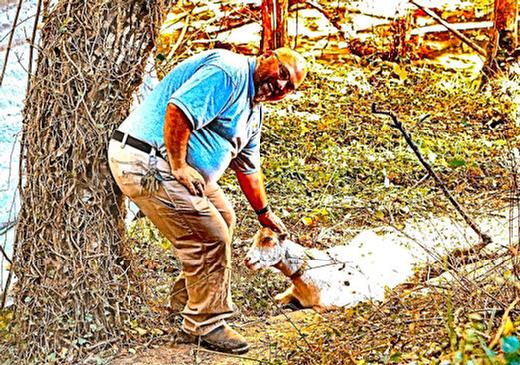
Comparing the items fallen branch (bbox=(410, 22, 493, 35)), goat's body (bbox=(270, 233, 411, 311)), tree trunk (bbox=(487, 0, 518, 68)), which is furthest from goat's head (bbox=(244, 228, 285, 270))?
fallen branch (bbox=(410, 22, 493, 35))

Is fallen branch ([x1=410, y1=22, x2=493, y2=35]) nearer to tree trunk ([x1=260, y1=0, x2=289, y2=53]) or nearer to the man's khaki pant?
tree trunk ([x1=260, y1=0, x2=289, y2=53])

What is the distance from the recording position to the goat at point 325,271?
4141mm

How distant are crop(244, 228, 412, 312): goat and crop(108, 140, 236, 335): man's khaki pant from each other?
1.25 feet

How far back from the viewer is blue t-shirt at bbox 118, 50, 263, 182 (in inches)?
132

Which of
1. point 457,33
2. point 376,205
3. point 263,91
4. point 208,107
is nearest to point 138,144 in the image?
point 208,107

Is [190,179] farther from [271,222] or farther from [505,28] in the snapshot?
[505,28]

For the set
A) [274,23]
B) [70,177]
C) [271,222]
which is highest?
[70,177]

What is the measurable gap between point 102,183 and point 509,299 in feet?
A: 7.22

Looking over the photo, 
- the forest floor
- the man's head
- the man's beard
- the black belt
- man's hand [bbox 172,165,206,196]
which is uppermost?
the man's head

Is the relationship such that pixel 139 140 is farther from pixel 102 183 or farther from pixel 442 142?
pixel 442 142

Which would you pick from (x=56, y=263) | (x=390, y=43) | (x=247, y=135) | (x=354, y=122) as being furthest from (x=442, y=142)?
(x=56, y=263)

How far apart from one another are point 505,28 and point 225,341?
289 inches

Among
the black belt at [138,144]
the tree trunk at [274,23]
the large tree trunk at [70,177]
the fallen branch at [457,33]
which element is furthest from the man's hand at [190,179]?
the fallen branch at [457,33]

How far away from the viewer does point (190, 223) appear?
11.8ft
